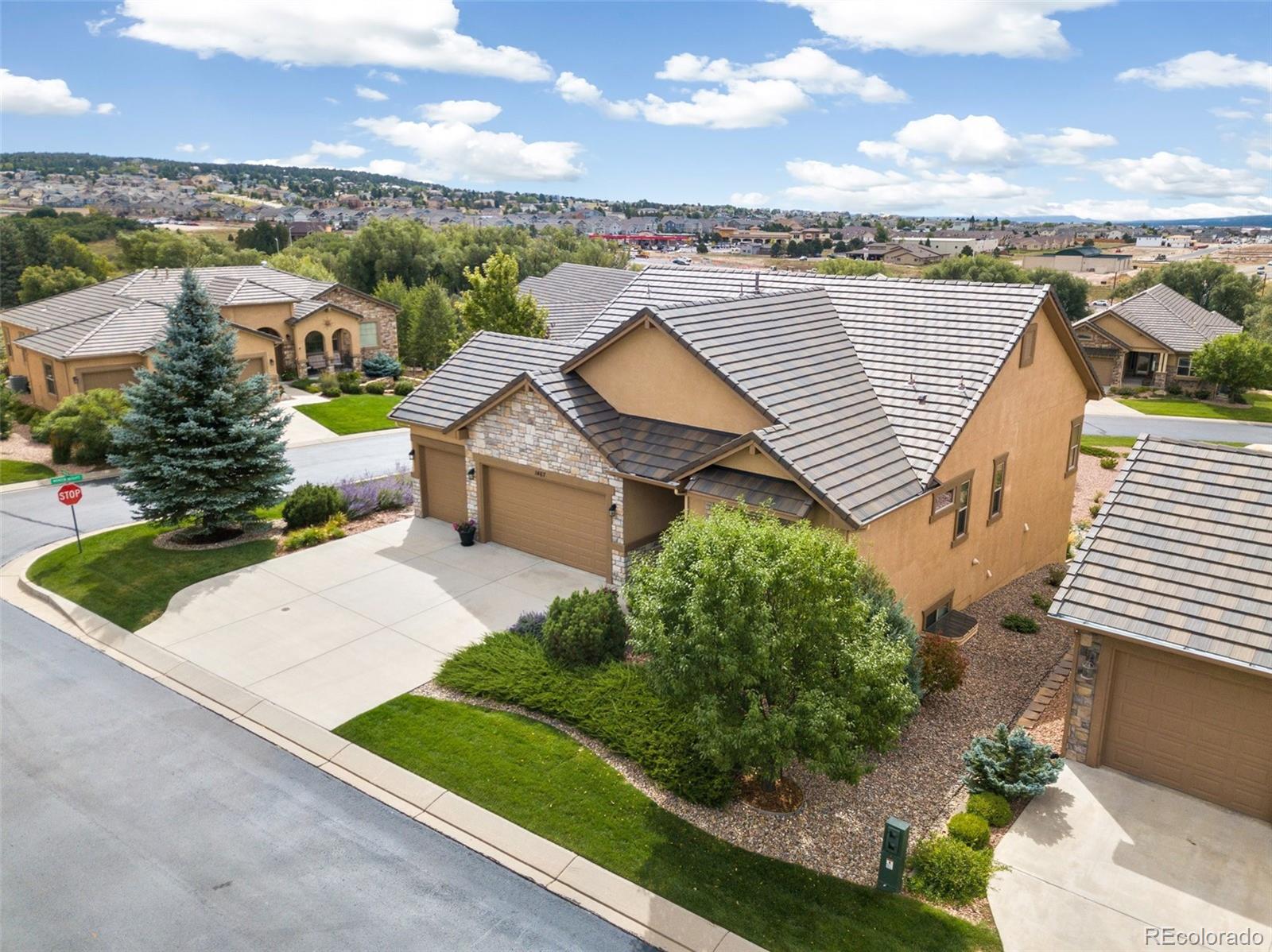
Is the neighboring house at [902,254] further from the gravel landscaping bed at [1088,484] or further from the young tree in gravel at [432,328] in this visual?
the gravel landscaping bed at [1088,484]

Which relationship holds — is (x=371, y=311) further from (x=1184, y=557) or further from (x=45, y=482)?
(x=1184, y=557)

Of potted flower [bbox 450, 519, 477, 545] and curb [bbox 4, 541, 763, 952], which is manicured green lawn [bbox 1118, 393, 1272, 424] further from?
curb [bbox 4, 541, 763, 952]

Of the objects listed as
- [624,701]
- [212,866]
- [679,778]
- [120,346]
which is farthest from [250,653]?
[120,346]

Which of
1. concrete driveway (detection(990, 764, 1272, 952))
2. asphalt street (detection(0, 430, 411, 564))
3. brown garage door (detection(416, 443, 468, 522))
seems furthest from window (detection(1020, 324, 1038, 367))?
asphalt street (detection(0, 430, 411, 564))

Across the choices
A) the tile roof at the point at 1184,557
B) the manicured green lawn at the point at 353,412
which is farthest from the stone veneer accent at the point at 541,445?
the manicured green lawn at the point at 353,412

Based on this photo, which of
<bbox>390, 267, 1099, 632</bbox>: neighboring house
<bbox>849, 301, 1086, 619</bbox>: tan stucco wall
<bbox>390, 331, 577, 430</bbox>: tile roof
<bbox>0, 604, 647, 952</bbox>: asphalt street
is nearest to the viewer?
<bbox>0, 604, 647, 952</bbox>: asphalt street

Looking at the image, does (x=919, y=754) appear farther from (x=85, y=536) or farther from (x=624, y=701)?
(x=85, y=536)
